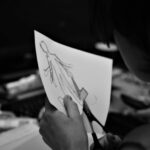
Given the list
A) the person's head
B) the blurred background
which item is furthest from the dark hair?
the blurred background

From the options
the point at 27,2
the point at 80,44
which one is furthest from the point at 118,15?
the point at 80,44

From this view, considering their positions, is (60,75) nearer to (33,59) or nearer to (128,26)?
(128,26)

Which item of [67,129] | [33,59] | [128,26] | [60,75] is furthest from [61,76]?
[33,59]

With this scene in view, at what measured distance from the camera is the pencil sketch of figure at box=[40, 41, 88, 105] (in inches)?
26.1

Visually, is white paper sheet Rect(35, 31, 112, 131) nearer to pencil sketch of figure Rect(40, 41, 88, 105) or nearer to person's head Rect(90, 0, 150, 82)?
pencil sketch of figure Rect(40, 41, 88, 105)

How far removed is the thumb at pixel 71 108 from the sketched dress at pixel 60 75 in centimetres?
2

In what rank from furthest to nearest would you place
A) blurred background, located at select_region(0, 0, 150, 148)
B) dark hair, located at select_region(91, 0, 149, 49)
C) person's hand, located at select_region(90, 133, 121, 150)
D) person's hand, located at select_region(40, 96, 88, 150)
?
blurred background, located at select_region(0, 0, 150, 148) < person's hand, located at select_region(90, 133, 121, 150) < person's hand, located at select_region(40, 96, 88, 150) < dark hair, located at select_region(91, 0, 149, 49)

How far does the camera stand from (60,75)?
685mm

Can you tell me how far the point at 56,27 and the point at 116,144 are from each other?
1.00m

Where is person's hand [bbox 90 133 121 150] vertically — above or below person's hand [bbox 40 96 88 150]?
below

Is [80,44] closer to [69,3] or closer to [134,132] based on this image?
[69,3]

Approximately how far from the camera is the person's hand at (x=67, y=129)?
0.61 meters

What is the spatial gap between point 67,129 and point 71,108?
45 mm

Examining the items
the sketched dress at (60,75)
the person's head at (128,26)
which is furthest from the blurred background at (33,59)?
the person's head at (128,26)
